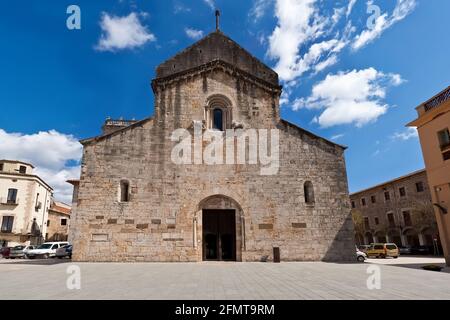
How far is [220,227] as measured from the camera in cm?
1595

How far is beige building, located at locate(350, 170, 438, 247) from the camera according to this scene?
1195 inches

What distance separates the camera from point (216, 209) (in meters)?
15.9

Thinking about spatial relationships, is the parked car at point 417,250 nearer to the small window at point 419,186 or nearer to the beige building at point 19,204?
the small window at point 419,186

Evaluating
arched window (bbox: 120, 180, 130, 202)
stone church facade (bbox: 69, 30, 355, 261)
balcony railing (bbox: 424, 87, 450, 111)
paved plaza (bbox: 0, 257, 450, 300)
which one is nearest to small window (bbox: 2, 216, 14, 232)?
stone church facade (bbox: 69, 30, 355, 261)

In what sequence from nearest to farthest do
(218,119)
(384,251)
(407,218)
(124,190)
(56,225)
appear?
1. (124,190)
2. (218,119)
3. (384,251)
4. (407,218)
5. (56,225)

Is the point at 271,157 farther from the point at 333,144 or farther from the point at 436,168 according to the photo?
the point at 436,168

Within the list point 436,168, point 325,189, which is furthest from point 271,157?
point 436,168

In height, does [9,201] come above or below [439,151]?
above

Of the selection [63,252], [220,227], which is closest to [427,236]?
[220,227]

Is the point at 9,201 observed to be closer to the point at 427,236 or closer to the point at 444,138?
the point at 444,138

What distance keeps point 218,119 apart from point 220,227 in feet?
21.9
